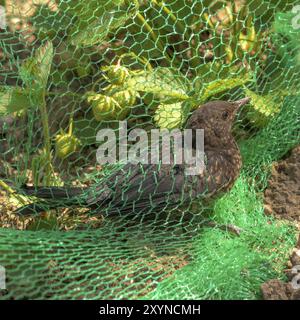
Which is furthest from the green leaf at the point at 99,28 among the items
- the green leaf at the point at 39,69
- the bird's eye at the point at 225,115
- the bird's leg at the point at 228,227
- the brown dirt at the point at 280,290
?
the brown dirt at the point at 280,290

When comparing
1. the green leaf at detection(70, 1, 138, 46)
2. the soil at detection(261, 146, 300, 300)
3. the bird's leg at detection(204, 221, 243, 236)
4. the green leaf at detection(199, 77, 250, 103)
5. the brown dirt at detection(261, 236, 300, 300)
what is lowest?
the brown dirt at detection(261, 236, 300, 300)

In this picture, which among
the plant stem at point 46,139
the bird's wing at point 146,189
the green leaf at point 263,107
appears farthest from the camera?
the green leaf at point 263,107

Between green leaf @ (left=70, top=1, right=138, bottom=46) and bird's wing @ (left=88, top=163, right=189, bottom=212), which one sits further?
green leaf @ (left=70, top=1, right=138, bottom=46)

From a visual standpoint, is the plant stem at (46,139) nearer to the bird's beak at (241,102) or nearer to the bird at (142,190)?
the bird at (142,190)

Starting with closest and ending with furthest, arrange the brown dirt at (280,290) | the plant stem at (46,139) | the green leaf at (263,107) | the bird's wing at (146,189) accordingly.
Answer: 1. the brown dirt at (280,290)
2. the bird's wing at (146,189)
3. the plant stem at (46,139)
4. the green leaf at (263,107)

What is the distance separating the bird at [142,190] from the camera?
283 cm

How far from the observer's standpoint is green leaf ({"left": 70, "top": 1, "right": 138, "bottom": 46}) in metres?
2.97

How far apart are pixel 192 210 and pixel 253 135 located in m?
0.55

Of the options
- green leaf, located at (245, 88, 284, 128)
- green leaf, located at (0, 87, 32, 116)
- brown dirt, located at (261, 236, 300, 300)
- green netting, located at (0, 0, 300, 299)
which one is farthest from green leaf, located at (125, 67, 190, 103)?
brown dirt, located at (261, 236, 300, 300)

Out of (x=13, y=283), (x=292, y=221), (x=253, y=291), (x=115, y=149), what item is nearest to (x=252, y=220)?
(x=292, y=221)

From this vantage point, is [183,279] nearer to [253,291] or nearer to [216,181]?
[253,291]

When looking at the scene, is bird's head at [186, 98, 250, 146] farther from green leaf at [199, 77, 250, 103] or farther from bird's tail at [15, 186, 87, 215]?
bird's tail at [15, 186, 87, 215]

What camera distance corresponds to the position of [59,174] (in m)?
3.23

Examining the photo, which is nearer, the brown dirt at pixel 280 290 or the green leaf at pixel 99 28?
the brown dirt at pixel 280 290
